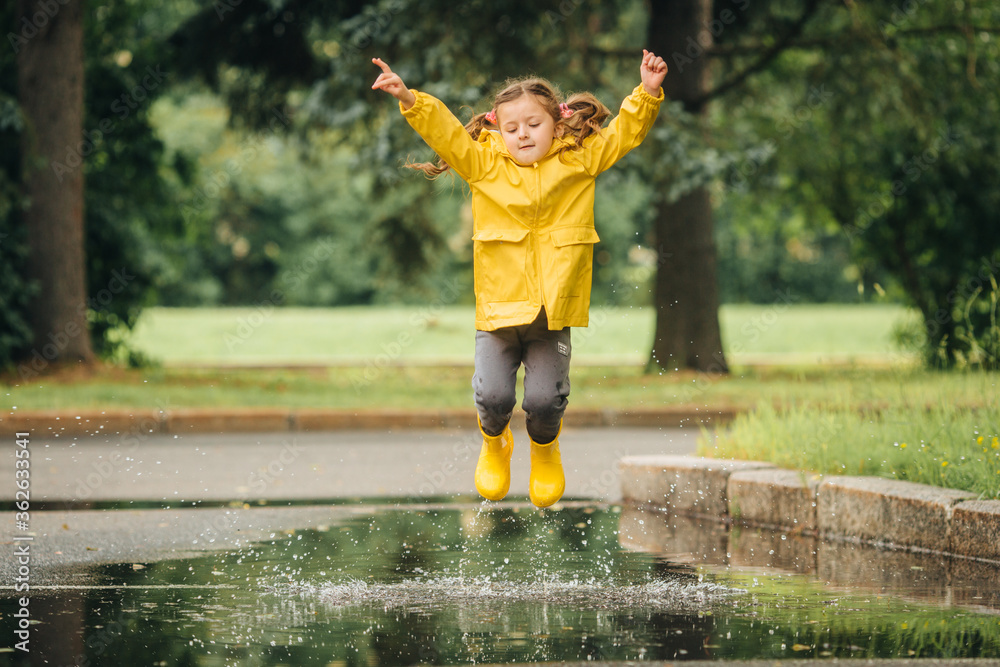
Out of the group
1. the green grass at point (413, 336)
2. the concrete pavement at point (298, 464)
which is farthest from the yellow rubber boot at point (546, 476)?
the green grass at point (413, 336)

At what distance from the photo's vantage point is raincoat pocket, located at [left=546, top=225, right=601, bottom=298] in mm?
4941

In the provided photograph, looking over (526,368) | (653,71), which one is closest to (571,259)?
(526,368)

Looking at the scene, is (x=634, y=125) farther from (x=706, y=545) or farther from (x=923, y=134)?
(x=923, y=134)

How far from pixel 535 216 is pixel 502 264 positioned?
234 mm

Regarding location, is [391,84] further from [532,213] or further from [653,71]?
[653,71]

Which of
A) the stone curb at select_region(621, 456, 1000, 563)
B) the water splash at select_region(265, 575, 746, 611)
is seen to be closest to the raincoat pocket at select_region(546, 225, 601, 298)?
the water splash at select_region(265, 575, 746, 611)

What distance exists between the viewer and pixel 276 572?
527 centimetres

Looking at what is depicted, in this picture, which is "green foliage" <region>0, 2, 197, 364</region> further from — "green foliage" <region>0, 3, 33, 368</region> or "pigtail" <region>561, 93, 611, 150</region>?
"pigtail" <region>561, 93, 611, 150</region>

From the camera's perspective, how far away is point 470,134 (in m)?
5.39

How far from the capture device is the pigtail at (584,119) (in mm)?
5117

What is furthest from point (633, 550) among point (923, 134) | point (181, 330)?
point (181, 330)

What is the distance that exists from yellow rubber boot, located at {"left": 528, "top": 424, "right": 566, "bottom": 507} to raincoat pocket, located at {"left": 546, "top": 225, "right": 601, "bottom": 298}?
0.71 m

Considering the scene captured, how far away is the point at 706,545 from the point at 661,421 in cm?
653

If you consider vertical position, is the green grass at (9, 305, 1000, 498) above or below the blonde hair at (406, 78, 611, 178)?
below
